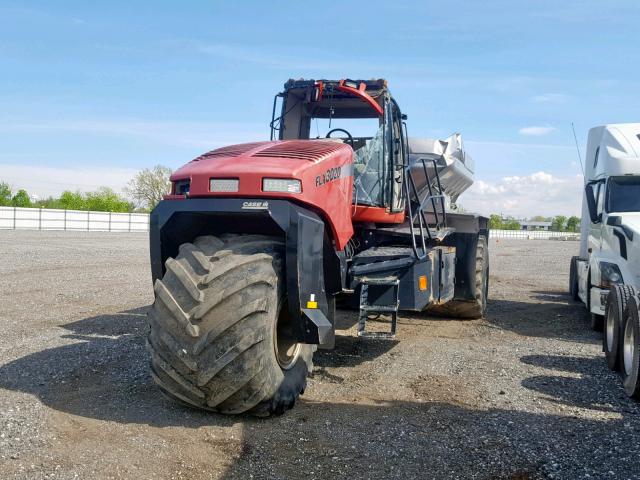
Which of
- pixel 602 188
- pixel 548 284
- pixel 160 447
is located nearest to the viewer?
pixel 160 447

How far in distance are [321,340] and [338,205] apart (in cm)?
144

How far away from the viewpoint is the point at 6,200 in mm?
61562

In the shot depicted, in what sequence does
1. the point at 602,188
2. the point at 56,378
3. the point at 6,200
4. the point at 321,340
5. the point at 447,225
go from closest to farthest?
the point at 321,340
the point at 56,378
the point at 447,225
the point at 602,188
the point at 6,200

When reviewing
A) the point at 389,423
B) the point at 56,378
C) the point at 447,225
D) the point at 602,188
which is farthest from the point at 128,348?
the point at 602,188

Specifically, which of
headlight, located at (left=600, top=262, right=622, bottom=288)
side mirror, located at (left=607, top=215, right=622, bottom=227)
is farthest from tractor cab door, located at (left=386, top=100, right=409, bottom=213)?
headlight, located at (left=600, top=262, right=622, bottom=288)

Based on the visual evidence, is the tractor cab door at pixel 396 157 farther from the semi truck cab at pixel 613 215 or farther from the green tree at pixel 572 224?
the green tree at pixel 572 224

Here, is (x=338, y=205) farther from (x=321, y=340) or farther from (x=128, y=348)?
(x=128, y=348)

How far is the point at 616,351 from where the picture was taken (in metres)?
7.01

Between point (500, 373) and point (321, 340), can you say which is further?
point (500, 373)

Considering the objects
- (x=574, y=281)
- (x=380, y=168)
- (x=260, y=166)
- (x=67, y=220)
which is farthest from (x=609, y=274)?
(x=67, y=220)

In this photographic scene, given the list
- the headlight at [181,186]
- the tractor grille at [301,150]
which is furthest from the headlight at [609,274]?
the headlight at [181,186]

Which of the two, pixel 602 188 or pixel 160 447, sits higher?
pixel 602 188

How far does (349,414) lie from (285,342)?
0.76 metres

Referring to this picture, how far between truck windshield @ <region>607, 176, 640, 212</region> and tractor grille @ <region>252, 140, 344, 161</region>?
5372 millimetres
